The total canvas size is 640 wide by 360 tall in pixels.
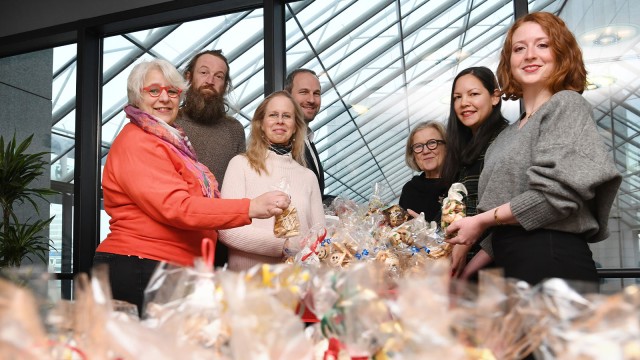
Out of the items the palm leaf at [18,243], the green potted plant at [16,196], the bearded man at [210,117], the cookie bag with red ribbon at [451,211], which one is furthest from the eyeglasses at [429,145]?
the palm leaf at [18,243]

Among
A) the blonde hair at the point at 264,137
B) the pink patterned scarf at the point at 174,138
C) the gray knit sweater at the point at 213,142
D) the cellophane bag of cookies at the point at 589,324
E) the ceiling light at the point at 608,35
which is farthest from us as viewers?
the ceiling light at the point at 608,35

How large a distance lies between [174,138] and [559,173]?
1.19m

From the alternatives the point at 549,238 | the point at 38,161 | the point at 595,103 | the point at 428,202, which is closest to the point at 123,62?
the point at 38,161

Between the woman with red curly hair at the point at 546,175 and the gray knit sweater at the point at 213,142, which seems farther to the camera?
the gray knit sweater at the point at 213,142

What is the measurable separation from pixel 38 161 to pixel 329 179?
2.32 metres

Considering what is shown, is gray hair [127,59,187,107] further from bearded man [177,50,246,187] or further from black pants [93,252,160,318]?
bearded man [177,50,246,187]

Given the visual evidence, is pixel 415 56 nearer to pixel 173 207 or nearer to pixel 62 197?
pixel 173 207

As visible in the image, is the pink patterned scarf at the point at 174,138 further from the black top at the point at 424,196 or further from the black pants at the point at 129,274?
the black top at the point at 424,196

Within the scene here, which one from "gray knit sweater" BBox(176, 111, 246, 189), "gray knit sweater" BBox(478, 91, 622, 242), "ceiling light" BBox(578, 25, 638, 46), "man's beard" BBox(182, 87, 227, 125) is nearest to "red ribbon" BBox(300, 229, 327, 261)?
Answer: "gray knit sweater" BBox(478, 91, 622, 242)

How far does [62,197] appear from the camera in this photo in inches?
174

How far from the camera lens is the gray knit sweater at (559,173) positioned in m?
1.53

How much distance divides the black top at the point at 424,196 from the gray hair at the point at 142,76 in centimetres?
123

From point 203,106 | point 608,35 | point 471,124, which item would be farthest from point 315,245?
point 608,35

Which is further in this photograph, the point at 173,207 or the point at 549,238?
the point at 173,207
